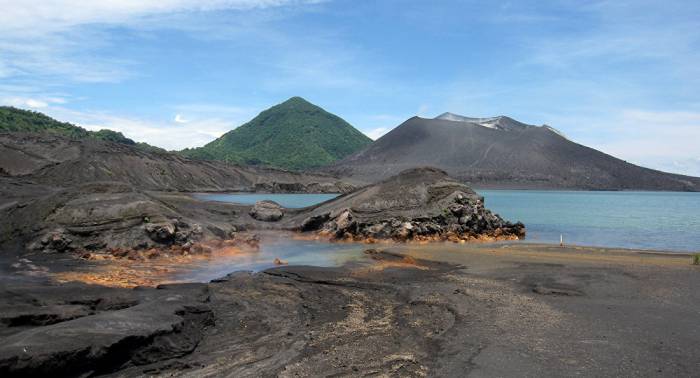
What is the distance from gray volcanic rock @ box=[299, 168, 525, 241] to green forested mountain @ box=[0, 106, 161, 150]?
9709 cm

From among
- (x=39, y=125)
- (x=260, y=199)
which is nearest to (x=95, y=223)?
(x=260, y=199)

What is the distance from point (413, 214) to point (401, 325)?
70.0 feet

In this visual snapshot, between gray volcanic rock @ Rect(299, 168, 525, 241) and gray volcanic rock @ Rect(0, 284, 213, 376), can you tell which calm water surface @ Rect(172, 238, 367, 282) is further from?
gray volcanic rock @ Rect(0, 284, 213, 376)

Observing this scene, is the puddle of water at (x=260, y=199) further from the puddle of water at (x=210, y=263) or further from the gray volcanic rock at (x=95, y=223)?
the gray volcanic rock at (x=95, y=223)

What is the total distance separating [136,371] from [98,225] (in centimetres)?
1673

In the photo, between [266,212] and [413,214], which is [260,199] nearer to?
[266,212]

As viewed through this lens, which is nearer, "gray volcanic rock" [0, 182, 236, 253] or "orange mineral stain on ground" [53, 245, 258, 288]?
"orange mineral stain on ground" [53, 245, 258, 288]

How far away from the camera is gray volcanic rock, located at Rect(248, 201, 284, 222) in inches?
1564

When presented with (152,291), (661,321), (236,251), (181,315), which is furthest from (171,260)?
(661,321)

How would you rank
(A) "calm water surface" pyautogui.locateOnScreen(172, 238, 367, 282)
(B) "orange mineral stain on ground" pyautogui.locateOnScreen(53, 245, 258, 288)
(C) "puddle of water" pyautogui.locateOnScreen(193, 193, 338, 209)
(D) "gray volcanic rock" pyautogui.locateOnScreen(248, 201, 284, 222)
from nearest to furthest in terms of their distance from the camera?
(B) "orange mineral stain on ground" pyautogui.locateOnScreen(53, 245, 258, 288) → (A) "calm water surface" pyautogui.locateOnScreen(172, 238, 367, 282) → (D) "gray volcanic rock" pyautogui.locateOnScreen(248, 201, 284, 222) → (C) "puddle of water" pyautogui.locateOnScreen(193, 193, 338, 209)

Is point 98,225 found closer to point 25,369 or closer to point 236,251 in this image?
point 236,251

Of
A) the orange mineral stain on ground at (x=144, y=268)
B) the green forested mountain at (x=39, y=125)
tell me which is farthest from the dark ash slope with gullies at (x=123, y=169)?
the orange mineral stain on ground at (x=144, y=268)

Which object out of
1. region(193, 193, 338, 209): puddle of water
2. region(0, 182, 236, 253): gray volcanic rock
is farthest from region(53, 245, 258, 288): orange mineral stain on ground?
region(193, 193, 338, 209): puddle of water

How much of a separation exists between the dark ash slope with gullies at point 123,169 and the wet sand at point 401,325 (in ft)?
134
